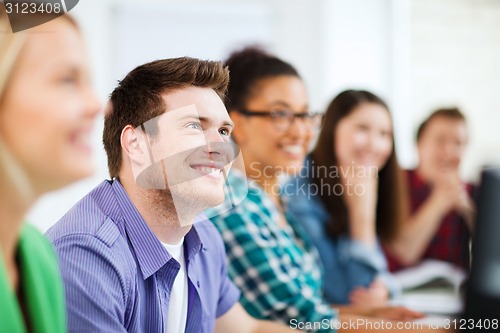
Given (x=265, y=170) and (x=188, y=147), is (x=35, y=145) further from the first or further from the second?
(x=265, y=170)

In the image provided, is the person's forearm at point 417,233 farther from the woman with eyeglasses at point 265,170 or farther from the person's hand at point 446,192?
the woman with eyeglasses at point 265,170

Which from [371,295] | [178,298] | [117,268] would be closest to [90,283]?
[117,268]

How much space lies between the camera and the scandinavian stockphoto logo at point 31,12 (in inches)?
16.9

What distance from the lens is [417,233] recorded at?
1.48 meters

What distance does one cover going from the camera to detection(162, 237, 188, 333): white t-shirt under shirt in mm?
642

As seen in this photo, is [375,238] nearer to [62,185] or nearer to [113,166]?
[113,166]

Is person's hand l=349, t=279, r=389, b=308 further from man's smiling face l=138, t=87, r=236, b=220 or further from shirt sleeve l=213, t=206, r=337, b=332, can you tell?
man's smiling face l=138, t=87, r=236, b=220

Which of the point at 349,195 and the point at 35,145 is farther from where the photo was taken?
the point at 349,195

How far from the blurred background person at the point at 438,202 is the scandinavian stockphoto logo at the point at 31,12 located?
1080 mm

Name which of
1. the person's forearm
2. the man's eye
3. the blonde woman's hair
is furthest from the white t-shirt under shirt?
the person's forearm

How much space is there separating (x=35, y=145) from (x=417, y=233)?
1222 millimetres

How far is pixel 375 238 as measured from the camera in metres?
1.26

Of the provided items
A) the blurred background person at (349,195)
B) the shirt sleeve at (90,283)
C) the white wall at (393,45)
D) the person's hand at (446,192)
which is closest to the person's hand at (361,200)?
the blurred background person at (349,195)

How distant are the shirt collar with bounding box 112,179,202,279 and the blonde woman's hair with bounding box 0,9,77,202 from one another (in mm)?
175
